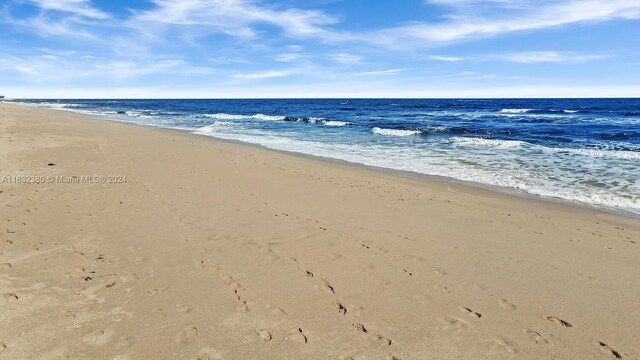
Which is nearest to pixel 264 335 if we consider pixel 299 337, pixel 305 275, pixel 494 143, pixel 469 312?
pixel 299 337

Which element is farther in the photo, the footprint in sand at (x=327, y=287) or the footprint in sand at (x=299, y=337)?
the footprint in sand at (x=327, y=287)

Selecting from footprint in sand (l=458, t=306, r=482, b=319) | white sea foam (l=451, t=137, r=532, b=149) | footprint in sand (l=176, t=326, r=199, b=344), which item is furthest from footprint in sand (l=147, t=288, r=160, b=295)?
white sea foam (l=451, t=137, r=532, b=149)

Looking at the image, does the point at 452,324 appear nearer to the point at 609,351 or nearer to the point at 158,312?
the point at 609,351

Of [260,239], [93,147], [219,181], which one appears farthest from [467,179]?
[93,147]

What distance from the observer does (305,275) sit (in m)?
5.04

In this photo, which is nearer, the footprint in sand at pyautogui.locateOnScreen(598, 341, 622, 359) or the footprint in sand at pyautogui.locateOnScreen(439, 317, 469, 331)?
the footprint in sand at pyautogui.locateOnScreen(598, 341, 622, 359)

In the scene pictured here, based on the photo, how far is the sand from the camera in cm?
368

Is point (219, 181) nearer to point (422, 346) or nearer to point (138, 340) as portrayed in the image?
point (138, 340)

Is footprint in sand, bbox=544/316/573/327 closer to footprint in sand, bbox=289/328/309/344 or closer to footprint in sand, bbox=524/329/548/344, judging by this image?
footprint in sand, bbox=524/329/548/344

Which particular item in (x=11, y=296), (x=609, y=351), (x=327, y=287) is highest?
(x=11, y=296)

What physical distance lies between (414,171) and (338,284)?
393 inches

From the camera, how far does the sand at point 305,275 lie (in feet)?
12.1

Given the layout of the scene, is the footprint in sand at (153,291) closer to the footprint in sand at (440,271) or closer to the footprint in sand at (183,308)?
the footprint in sand at (183,308)

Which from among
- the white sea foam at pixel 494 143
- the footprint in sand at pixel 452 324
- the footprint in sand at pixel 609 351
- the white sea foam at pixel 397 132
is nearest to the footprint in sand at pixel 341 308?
the footprint in sand at pixel 452 324
